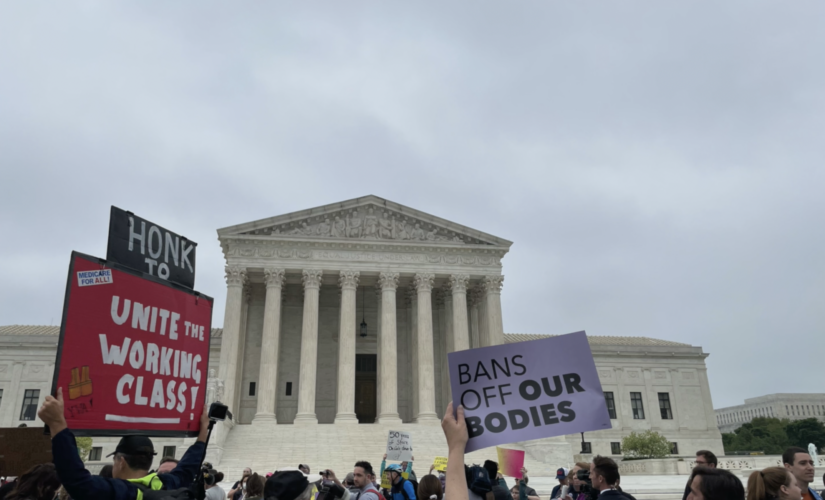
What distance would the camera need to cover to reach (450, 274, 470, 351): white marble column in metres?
42.0

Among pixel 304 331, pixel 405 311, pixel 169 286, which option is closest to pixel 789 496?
pixel 169 286

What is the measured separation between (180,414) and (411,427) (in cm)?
3320

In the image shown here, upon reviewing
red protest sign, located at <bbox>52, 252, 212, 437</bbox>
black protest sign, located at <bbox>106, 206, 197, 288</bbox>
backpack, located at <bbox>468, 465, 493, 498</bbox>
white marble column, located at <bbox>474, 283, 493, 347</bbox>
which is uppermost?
white marble column, located at <bbox>474, 283, 493, 347</bbox>

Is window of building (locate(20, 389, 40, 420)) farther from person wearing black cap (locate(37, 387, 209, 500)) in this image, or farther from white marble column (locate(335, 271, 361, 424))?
person wearing black cap (locate(37, 387, 209, 500))

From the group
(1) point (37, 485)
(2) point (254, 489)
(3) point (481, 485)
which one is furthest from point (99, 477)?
(2) point (254, 489)

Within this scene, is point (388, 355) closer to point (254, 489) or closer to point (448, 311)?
point (448, 311)

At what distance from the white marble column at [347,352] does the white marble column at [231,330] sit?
6750 mm

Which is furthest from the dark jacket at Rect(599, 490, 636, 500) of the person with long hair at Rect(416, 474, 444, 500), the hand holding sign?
the hand holding sign

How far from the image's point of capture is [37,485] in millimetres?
5234

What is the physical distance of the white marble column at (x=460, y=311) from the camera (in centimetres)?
4197

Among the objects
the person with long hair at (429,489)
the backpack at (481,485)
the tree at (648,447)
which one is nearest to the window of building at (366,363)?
the tree at (648,447)

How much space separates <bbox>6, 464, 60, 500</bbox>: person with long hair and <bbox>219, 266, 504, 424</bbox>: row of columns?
33.9 metres

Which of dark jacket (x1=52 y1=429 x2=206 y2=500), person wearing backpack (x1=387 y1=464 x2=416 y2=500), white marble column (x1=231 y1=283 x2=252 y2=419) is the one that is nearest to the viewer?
dark jacket (x1=52 y1=429 x2=206 y2=500)

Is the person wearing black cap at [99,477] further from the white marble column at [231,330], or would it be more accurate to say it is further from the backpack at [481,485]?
the white marble column at [231,330]
